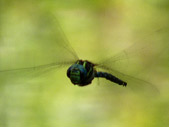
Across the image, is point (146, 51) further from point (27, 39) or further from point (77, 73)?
point (27, 39)

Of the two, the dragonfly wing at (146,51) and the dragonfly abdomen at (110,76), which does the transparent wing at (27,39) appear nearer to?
the dragonfly wing at (146,51)

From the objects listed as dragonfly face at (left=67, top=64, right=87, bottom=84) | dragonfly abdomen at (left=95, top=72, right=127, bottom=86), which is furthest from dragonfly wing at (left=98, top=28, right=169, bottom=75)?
dragonfly face at (left=67, top=64, right=87, bottom=84)

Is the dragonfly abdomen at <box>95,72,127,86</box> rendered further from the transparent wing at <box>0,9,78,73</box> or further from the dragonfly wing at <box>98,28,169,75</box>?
the transparent wing at <box>0,9,78,73</box>

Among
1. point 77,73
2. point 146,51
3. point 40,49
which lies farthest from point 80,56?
point 77,73

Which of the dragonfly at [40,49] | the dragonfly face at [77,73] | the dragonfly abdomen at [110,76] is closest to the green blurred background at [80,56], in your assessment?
the dragonfly at [40,49]

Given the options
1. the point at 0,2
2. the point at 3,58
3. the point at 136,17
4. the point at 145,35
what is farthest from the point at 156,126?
the point at 0,2

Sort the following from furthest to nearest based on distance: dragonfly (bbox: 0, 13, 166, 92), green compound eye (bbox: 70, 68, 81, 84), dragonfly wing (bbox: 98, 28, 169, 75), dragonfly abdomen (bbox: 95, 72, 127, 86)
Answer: dragonfly (bbox: 0, 13, 166, 92)
dragonfly wing (bbox: 98, 28, 169, 75)
dragonfly abdomen (bbox: 95, 72, 127, 86)
green compound eye (bbox: 70, 68, 81, 84)

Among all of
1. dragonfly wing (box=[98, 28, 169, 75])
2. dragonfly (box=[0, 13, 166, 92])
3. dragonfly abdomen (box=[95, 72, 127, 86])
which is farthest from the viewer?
dragonfly (box=[0, 13, 166, 92])
